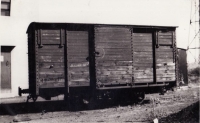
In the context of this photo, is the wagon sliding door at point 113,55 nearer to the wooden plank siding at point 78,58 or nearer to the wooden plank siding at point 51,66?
the wooden plank siding at point 78,58

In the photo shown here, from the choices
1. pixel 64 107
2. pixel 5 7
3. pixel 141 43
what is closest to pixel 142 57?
pixel 141 43

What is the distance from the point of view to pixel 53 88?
33.9 feet

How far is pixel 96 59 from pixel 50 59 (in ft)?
6.28

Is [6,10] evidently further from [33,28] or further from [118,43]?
[118,43]

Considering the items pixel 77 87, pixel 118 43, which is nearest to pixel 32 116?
pixel 77 87

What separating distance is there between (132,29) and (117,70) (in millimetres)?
1986

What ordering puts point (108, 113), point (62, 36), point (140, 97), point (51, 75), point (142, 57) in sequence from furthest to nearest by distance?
point (140, 97), point (142, 57), point (62, 36), point (51, 75), point (108, 113)

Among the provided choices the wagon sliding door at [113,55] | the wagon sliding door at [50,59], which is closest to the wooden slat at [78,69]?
the wagon sliding door at [50,59]

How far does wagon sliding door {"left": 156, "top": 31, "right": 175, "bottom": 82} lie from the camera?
1177 cm

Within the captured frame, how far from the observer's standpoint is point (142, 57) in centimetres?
1154

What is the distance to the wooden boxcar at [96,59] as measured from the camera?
10.2 metres

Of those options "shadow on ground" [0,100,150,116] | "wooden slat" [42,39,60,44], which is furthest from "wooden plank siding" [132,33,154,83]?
"wooden slat" [42,39,60,44]

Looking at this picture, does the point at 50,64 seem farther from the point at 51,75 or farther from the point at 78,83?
the point at 78,83

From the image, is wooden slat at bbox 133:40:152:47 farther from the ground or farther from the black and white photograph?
the ground
